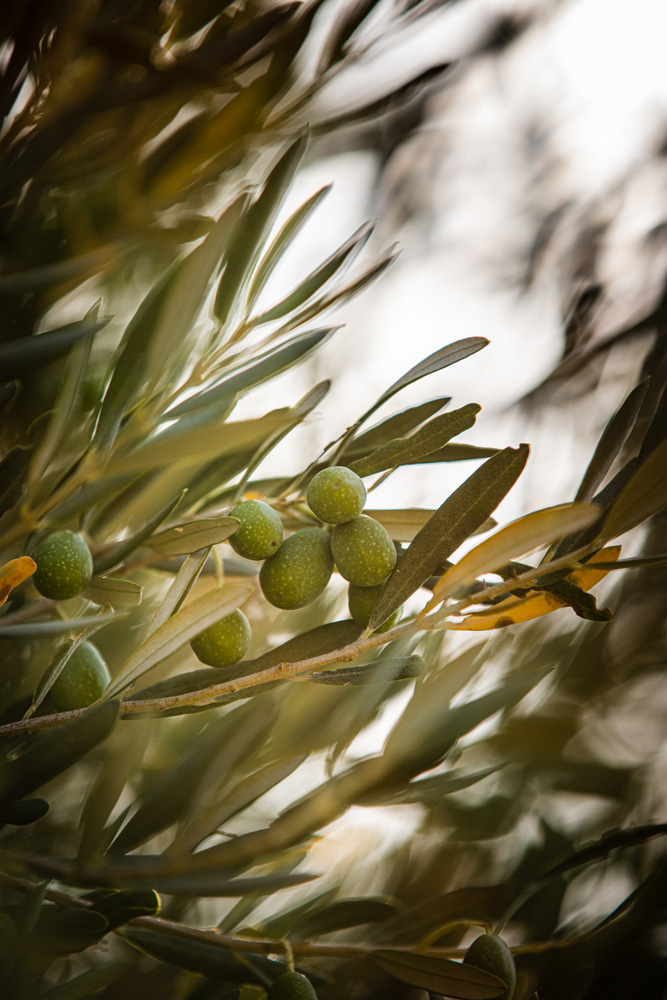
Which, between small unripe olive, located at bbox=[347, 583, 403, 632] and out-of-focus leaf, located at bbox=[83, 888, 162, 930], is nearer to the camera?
out-of-focus leaf, located at bbox=[83, 888, 162, 930]

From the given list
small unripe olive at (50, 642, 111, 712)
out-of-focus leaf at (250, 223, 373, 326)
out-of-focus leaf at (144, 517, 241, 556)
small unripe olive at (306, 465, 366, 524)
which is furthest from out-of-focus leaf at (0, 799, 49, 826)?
out-of-focus leaf at (250, 223, 373, 326)

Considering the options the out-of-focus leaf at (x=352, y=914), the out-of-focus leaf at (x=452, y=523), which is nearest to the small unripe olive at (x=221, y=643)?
the out-of-focus leaf at (x=452, y=523)

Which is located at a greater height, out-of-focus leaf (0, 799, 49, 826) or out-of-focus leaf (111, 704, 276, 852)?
out-of-focus leaf (0, 799, 49, 826)

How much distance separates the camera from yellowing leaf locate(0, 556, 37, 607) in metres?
0.50

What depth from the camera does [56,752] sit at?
50cm

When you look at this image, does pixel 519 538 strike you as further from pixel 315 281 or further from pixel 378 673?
pixel 315 281

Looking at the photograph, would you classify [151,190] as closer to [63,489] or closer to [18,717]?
[63,489]

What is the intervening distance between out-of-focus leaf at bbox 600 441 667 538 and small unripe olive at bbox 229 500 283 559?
11.3 inches

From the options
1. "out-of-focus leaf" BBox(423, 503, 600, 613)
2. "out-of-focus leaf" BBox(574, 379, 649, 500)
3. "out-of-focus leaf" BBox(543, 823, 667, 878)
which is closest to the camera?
"out-of-focus leaf" BBox(423, 503, 600, 613)

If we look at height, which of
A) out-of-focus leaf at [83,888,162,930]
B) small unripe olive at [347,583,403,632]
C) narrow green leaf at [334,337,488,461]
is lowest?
out-of-focus leaf at [83,888,162,930]

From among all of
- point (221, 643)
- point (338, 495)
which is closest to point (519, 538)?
point (338, 495)

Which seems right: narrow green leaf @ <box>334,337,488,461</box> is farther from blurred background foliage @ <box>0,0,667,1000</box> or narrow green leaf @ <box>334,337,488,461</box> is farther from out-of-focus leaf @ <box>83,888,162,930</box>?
out-of-focus leaf @ <box>83,888,162,930</box>

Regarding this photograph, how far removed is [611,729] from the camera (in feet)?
3.11

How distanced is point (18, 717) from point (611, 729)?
77cm
